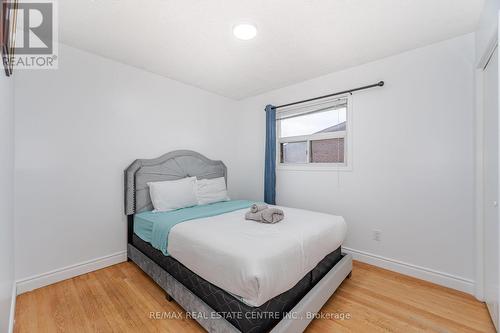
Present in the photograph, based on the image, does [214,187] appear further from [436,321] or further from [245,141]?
[436,321]

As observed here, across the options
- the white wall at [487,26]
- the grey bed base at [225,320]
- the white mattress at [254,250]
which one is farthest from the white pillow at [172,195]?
the white wall at [487,26]

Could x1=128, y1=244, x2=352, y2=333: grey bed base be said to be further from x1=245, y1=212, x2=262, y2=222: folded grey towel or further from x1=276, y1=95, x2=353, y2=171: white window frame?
x1=276, y1=95, x2=353, y2=171: white window frame

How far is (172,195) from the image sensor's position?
2.68m

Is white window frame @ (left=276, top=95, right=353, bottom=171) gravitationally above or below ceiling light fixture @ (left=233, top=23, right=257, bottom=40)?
below

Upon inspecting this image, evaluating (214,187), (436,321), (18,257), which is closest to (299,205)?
(214,187)

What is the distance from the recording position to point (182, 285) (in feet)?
5.62

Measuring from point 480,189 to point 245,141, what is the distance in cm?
305

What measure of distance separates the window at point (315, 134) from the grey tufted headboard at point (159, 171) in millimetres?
1249

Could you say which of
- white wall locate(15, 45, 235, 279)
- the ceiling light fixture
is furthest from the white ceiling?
white wall locate(15, 45, 235, 279)

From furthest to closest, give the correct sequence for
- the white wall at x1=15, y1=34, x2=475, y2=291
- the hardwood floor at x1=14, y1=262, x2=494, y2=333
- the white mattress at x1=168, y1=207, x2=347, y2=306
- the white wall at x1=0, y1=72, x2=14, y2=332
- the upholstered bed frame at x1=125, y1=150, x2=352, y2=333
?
1. the white wall at x1=15, y1=34, x2=475, y2=291
2. the hardwood floor at x1=14, y1=262, x2=494, y2=333
3. the upholstered bed frame at x1=125, y1=150, x2=352, y2=333
4. the white mattress at x1=168, y1=207, x2=347, y2=306
5. the white wall at x1=0, y1=72, x2=14, y2=332

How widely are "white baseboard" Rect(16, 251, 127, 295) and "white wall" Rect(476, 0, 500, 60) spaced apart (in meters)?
3.94

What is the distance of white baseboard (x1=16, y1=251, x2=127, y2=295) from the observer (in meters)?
1.98

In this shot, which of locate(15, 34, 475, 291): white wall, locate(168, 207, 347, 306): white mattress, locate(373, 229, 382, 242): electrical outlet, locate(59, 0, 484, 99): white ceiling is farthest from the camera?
locate(373, 229, 382, 242): electrical outlet

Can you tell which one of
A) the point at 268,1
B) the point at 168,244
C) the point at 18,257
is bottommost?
the point at 18,257
